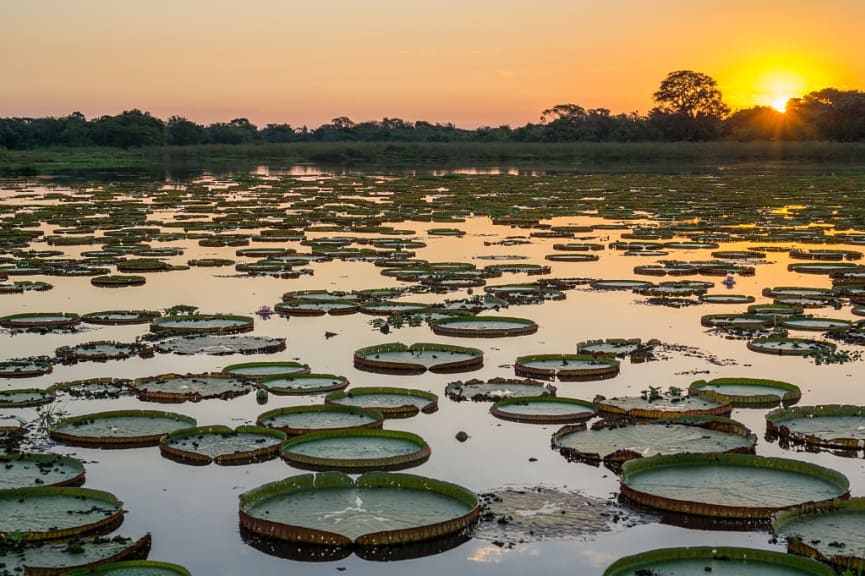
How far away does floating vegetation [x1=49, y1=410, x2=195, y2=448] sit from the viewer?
870 cm

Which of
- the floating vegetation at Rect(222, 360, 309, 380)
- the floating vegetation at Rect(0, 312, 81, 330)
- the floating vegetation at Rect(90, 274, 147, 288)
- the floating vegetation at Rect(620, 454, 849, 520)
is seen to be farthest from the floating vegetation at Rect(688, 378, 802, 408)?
the floating vegetation at Rect(90, 274, 147, 288)

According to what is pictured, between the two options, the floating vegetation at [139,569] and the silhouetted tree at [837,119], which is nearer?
the floating vegetation at [139,569]

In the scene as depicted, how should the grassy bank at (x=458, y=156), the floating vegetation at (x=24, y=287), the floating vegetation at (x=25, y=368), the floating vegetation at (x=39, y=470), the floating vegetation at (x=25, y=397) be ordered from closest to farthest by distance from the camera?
the floating vegetation at (x=39, y=470), the floating vegetation at (x=25, y=397), the floating vegetation at (x=25, y=368), the floating vegetation at (x=24, y=287), the grassy bank at (x=458, y=156)

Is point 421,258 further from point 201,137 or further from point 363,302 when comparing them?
point 201,137

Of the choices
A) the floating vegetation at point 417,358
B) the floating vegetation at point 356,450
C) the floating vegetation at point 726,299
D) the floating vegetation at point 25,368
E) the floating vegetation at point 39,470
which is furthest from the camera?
the floating vegetation at point 726,299

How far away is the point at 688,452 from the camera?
8.17 metres

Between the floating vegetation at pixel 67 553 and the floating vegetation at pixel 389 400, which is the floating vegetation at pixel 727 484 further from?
the floating vegetation at pixel 67 553

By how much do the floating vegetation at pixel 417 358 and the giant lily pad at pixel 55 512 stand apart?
14.1 feet

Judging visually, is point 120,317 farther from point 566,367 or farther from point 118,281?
point 566,367

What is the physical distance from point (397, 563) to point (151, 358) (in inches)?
239

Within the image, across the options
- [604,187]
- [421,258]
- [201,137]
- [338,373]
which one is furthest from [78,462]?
[201,137]

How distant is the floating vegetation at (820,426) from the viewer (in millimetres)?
8594

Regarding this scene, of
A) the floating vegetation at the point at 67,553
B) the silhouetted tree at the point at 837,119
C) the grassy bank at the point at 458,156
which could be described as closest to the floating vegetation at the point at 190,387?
the floating vegetation at the point at 67,553

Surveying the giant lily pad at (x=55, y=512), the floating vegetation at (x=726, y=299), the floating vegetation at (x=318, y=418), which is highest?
the floating vegetation at (x=726, y=299)
